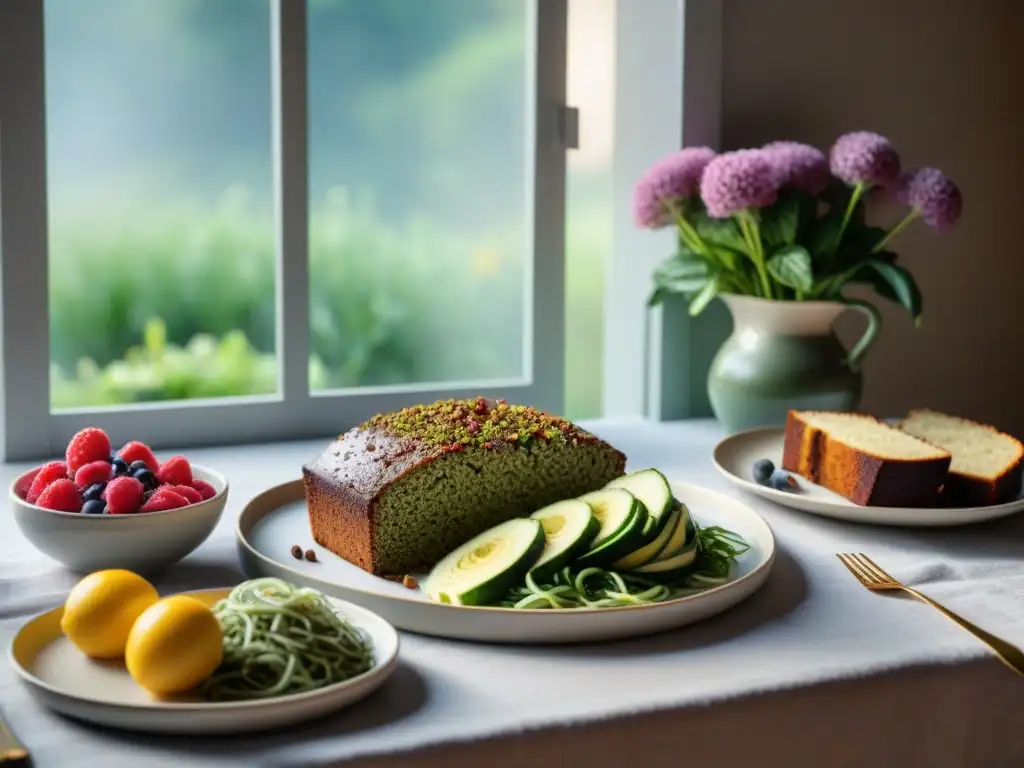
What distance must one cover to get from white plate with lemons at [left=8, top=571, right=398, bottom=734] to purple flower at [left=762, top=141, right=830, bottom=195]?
1125mm

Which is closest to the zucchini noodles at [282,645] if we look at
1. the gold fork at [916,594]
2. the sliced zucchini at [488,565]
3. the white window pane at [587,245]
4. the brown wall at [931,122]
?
the sliced zucchini at [488,565]

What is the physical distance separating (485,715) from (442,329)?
1.53 meters

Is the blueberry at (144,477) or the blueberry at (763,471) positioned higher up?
the blueberry at (144,477)

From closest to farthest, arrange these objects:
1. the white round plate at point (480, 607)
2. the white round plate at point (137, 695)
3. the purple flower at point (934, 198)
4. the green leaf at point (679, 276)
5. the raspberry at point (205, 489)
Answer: the white round plate at point (137, 695)
the white round plate at point (480, 607)
the raspberry at point (205, 489)
the purple flower at point (934, 198)
the green leaf at point (679, 276)

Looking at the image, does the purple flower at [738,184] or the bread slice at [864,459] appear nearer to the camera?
the bread slice at [864,459]

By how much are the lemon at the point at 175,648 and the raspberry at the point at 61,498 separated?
1.06 feet

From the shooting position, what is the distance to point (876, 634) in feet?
3.69

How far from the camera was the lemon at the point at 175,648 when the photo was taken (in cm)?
88

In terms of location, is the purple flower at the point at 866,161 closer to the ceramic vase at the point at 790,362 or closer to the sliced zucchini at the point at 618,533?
the ceramic vase at the point at 790,362

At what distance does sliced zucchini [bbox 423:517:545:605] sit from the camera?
1.12 m

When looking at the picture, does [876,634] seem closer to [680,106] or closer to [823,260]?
[823,260]

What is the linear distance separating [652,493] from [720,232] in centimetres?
78

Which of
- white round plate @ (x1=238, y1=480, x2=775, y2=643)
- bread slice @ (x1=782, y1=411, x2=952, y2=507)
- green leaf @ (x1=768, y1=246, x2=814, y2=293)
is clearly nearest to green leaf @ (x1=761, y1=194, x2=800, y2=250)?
green leaf @ (x1=768, y1=246, x2=814, y2=293)

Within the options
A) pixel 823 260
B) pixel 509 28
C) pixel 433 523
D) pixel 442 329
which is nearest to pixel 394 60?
pixel 509 28
